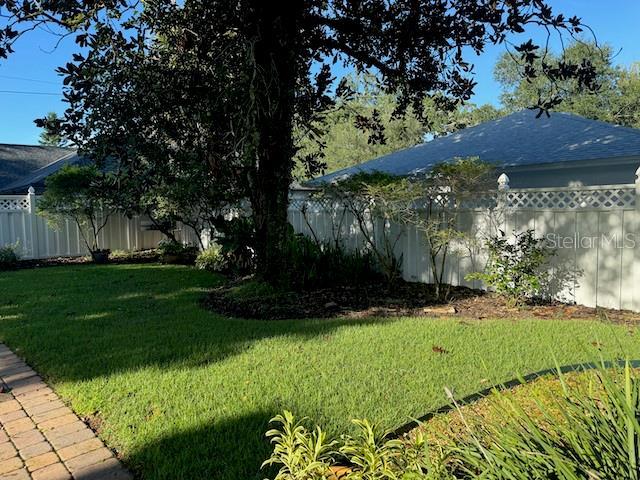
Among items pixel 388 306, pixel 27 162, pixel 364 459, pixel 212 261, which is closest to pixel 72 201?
pixel 212 261

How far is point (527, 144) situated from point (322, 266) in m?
6.63

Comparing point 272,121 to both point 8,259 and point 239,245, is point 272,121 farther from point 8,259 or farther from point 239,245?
point 8,259

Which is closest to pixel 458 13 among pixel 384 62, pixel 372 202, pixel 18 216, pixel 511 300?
pixel 384 62

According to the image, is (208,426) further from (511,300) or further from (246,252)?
(246,252)

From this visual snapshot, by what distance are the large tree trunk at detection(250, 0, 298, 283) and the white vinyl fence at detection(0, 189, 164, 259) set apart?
837cm

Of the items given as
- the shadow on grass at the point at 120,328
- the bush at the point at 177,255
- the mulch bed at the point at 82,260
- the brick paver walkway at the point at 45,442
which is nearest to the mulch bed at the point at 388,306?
the shadow on grass at the point at 120,328

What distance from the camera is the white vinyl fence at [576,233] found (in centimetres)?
560

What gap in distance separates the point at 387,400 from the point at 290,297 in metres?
3.47

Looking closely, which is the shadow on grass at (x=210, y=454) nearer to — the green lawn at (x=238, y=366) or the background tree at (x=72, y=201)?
the green lawn at (x=238, y=366)

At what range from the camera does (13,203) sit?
12.0 meters

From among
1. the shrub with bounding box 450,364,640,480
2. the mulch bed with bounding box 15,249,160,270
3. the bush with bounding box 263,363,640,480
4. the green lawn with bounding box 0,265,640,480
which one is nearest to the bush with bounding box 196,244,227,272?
the mulch bed with bounding box 15,249,160,270

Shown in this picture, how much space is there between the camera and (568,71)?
6.26 meters

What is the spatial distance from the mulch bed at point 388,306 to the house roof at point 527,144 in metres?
3.61

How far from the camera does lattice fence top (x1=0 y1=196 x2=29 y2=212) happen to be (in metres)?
11.9
